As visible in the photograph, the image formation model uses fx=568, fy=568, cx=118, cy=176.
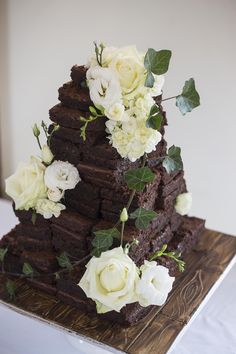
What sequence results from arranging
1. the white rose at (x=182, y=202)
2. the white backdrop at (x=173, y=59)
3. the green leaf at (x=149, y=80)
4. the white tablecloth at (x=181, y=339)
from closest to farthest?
the green leaf at (x=149, y=80) < the white rose at (x=182, y=202) < the white tablecloth at (x=181, y=339) < the white backdrop at (x=173, y=59)

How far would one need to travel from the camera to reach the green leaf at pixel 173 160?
1.26 m

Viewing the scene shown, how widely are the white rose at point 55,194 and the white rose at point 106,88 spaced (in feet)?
0.74

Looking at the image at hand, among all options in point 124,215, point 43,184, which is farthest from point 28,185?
point 124,215

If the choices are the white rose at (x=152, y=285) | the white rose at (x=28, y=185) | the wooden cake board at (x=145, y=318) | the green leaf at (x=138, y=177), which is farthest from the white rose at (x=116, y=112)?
the wooden cake board at (x=145, y=318)

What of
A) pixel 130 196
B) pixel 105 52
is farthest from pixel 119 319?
pixel 105 52

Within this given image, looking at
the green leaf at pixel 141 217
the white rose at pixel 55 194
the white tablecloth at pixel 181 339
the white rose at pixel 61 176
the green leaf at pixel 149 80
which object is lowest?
the white tablecloth at pixel 181 339

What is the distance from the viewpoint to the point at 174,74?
2033 millimetres

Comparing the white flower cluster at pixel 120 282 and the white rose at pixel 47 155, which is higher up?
the white rose at pixel 47 155

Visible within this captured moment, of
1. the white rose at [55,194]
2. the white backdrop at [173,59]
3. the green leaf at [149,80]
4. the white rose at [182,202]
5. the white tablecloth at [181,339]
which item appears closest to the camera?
the green leaf at [149,80]

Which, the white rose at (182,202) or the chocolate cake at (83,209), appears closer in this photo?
the chocolate cake at (83,209)

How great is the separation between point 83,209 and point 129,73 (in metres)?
0.33

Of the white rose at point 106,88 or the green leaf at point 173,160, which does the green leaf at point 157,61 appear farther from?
the green leaf at point 173,160

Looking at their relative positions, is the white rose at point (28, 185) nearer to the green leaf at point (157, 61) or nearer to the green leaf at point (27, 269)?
the green leaf at point (27, 269)

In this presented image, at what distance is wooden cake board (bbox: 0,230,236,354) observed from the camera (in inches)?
47.4
